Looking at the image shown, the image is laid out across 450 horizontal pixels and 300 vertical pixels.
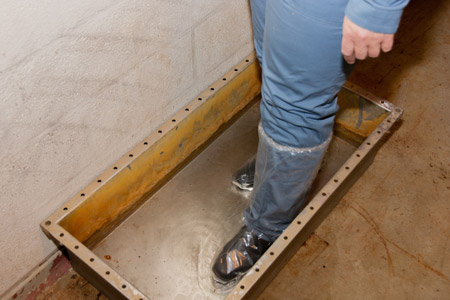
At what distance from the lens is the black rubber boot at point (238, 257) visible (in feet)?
4.60

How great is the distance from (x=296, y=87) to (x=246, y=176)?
604 mm

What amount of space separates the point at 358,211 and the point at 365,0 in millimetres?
905

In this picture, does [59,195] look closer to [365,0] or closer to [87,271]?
[87,271]

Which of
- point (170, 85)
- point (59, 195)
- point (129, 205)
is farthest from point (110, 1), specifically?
point (129, 205)

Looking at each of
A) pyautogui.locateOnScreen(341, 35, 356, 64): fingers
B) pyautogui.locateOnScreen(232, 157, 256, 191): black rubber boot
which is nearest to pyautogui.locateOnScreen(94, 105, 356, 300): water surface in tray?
pyautogui.locateOnScreen(232, 157, 256, 191): black rubber boot

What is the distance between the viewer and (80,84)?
3.76 ft

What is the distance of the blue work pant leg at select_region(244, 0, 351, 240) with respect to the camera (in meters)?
0.94

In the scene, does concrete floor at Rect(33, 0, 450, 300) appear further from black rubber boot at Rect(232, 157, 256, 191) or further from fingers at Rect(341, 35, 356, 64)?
fingers at Rect(341, 35, 356, 64)

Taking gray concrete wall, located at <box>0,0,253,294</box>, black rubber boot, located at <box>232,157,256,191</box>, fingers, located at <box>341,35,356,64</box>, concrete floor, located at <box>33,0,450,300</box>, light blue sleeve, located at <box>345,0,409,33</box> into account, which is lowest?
concrete floor, located at <box>33,0,450,300</box>

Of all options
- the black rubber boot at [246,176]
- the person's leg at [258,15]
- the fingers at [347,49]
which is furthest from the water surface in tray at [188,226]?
the fingers at [347,49]

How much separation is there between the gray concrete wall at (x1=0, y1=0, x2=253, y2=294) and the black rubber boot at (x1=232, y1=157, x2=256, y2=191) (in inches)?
11.0

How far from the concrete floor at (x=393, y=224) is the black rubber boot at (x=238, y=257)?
102mm

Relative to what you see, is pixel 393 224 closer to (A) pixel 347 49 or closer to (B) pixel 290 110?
(B) pixel 290 110

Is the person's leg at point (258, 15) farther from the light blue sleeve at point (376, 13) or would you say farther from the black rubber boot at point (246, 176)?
the black rubber boot at point (246, 176)
